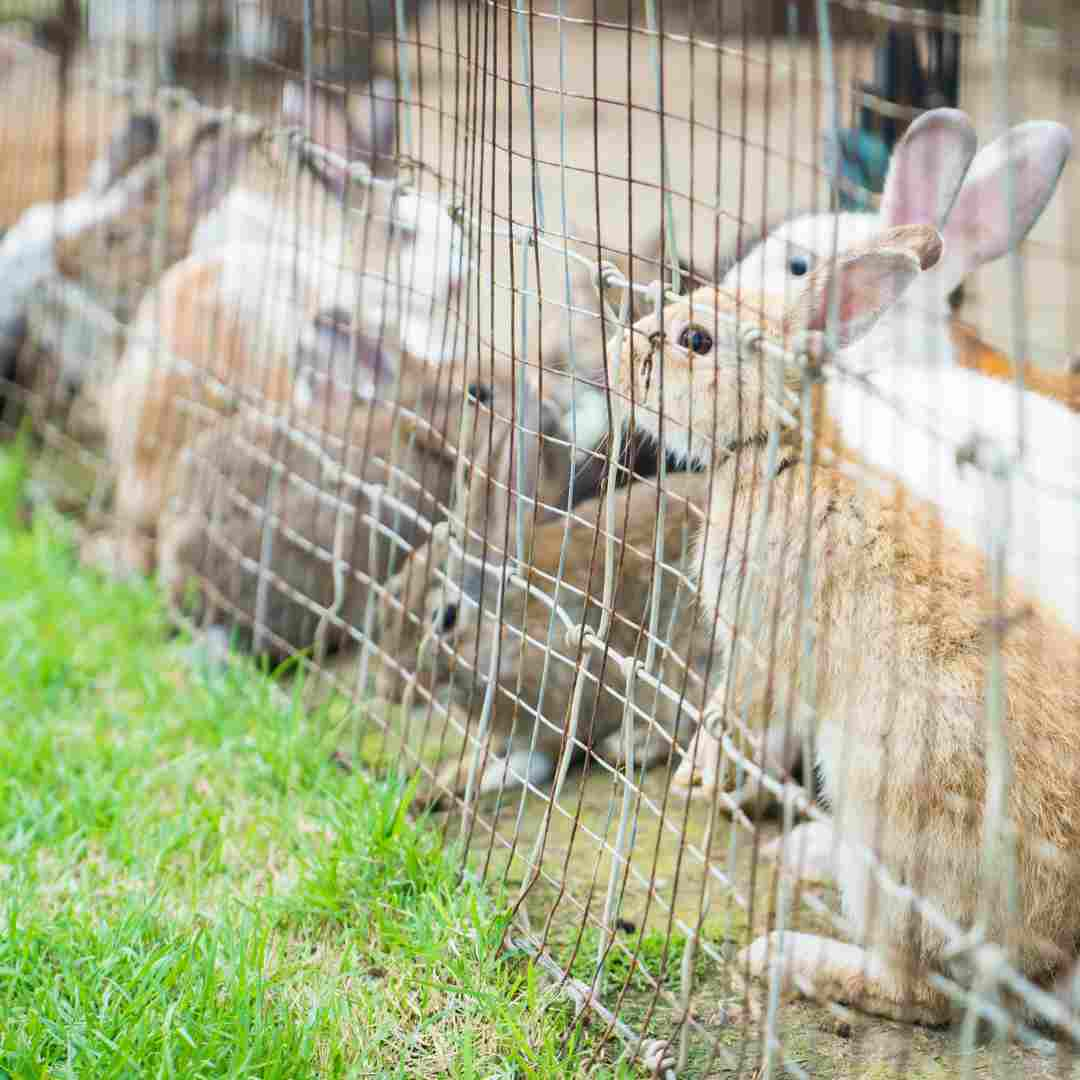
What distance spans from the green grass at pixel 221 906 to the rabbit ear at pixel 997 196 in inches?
70.0

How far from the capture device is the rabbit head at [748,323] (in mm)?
2182

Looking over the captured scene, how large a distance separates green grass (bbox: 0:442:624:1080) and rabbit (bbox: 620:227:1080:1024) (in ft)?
1.62

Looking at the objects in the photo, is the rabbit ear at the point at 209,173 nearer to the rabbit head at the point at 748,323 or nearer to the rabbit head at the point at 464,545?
the rabbit head at the point at 464,545

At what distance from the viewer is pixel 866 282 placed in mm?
2217

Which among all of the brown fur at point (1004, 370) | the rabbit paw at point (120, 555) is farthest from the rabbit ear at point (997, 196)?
the rabbit paw at point (120, 555)

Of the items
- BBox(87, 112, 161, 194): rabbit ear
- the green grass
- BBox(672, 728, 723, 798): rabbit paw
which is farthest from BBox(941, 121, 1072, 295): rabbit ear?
BBox(87, 112, 161, 194): rabbit ear

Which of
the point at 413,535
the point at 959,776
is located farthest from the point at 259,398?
the point at 959,776

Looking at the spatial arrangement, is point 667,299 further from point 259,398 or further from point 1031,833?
point 259,398

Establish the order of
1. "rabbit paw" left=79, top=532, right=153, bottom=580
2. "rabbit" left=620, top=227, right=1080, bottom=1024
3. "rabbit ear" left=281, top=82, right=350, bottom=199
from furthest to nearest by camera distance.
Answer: "rabbit paw" left=79, top=532, right=153, bottom=580 → "rabbit ear" left=281, top=82, right=350, bottom=199 → "rabbit" left=620, top=227, right=1080, bottom=1024

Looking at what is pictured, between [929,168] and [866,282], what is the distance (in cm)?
102

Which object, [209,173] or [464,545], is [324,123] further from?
[209,173]

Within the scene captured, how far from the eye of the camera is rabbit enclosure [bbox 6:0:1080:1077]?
197cm

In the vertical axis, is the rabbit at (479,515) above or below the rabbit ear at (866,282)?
below

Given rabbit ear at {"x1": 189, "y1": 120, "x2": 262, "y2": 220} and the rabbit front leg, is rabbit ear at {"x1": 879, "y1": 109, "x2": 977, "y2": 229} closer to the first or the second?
the rabbit front leg
